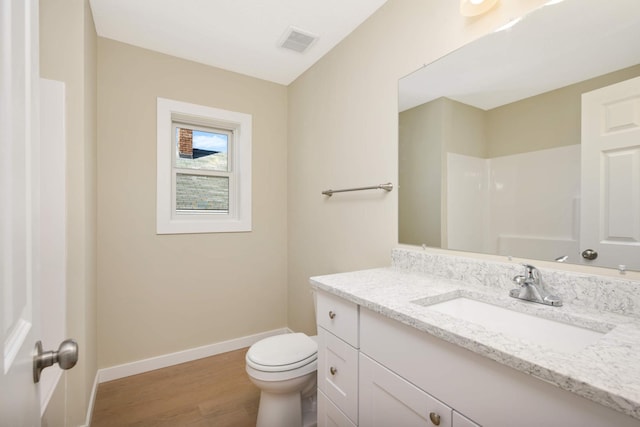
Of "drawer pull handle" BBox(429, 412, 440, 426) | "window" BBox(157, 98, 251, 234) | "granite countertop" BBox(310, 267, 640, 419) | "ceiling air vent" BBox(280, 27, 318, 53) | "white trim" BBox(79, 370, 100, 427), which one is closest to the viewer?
"granite countertop" BBox(310, 267, 640, 419)

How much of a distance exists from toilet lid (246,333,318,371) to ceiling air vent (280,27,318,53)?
1955mm

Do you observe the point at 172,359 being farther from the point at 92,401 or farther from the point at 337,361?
the point at 337,361

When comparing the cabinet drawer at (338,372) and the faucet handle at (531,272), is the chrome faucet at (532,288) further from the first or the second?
the cabinet drawer at (338,372)

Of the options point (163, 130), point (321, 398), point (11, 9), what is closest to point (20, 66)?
point (11, 9)

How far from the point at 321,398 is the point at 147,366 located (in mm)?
1575

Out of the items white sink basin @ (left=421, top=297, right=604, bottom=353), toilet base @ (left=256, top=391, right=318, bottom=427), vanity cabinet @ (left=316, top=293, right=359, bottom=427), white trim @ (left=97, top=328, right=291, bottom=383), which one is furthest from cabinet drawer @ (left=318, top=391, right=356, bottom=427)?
white trim @ (left=97, top=328, right=291, bottom=383)

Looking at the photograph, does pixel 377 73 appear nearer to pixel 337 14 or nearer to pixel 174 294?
pixel 337 14

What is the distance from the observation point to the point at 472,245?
135 cm

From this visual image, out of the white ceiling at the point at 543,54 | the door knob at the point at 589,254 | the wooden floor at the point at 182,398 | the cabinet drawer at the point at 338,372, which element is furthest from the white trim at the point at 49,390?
the white ceiling at the point at 543,54

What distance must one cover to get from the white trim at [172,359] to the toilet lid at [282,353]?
101cm

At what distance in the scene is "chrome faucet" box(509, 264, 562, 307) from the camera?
1025 mm

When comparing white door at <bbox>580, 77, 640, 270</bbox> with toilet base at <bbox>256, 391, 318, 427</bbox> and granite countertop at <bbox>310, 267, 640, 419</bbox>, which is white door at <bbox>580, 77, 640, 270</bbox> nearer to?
granite countertop at <bbox>310, 267, 640, 419</bbox>

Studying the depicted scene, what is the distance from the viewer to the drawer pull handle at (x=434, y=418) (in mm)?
819

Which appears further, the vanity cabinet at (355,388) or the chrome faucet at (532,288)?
the chrome faucet at (532,288)
